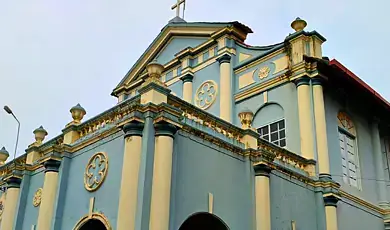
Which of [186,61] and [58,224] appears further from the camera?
[186,61]

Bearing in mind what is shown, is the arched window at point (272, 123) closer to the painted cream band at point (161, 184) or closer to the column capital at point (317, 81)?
the column capital at point (317, 81)

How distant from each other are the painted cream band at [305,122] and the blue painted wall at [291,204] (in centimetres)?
106

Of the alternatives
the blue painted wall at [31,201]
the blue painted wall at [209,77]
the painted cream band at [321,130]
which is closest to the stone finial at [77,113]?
the blue painted wall at [31,201]

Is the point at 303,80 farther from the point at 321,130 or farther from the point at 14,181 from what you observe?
the point at 14,181

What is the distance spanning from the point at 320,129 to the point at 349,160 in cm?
193

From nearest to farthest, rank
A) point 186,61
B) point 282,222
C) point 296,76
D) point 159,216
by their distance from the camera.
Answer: point 159,216 < point 282,222 < point 296,76 < point 186,61

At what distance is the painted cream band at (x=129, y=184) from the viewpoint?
877 cm

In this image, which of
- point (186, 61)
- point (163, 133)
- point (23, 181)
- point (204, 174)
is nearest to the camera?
point (163, 133)

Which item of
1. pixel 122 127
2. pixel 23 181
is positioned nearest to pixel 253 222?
pixel 122 127

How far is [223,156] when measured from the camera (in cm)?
1076

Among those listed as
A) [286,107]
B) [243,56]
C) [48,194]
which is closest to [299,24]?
[243,56]

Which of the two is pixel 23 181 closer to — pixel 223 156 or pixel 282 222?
pixel 223 156

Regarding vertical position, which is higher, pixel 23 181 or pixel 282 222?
pixel 23 181

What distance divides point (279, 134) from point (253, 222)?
158 inches
